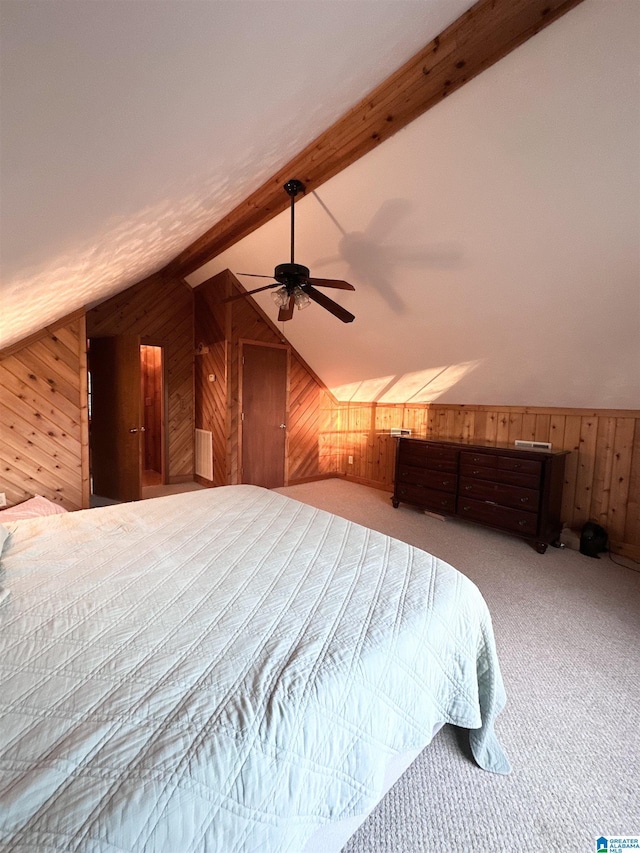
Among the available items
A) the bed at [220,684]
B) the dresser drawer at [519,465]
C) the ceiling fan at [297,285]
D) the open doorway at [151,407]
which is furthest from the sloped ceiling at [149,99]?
the open doorway at [151,407]

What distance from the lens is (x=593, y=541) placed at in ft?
10.5

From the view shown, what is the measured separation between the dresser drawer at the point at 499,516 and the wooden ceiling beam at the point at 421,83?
3.28 metres

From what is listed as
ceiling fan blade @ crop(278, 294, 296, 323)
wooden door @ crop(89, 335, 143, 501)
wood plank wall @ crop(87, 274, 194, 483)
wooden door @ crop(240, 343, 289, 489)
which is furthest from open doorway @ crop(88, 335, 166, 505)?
ceiling fan blade @ crop(278, 294, 296, 323)

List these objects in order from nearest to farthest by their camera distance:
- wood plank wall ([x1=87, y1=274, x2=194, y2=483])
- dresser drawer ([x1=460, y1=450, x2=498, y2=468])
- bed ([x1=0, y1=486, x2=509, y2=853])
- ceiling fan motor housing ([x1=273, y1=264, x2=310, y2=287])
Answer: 1. bed ([x1=0, y1=486, x2=509, y2=853])
2. ceiling fan motor housing ([x1=273, y1=264, x2=310, y2=287])
3. dresser drawer ([x1=460, y1=450, x2=498, y2=468])
4. wood plank wall ([x1=87, y1=274, x2=194, y2=483])

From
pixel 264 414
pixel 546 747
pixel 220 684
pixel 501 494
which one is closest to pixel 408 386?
pixel 501 494

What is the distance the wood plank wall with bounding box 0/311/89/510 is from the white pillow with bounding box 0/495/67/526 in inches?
7.8

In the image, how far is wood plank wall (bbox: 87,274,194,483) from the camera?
4582mm

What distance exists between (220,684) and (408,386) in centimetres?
421

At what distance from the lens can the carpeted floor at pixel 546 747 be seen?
3.89 feet

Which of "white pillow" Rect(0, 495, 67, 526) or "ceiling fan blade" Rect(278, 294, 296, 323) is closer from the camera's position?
"ceiling fan blade" Rect(278, 294, 296, 323)

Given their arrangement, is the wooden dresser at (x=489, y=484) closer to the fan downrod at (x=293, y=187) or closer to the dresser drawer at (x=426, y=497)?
the dresser drawer at (x=426, y=497)

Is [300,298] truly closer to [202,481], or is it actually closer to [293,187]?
[293,187]

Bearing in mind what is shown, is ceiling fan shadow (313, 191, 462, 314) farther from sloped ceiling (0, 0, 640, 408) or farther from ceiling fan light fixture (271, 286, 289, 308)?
ceiling fan light fixture (271, 286, 289, 308)

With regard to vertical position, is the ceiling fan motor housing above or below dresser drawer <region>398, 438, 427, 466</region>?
above
